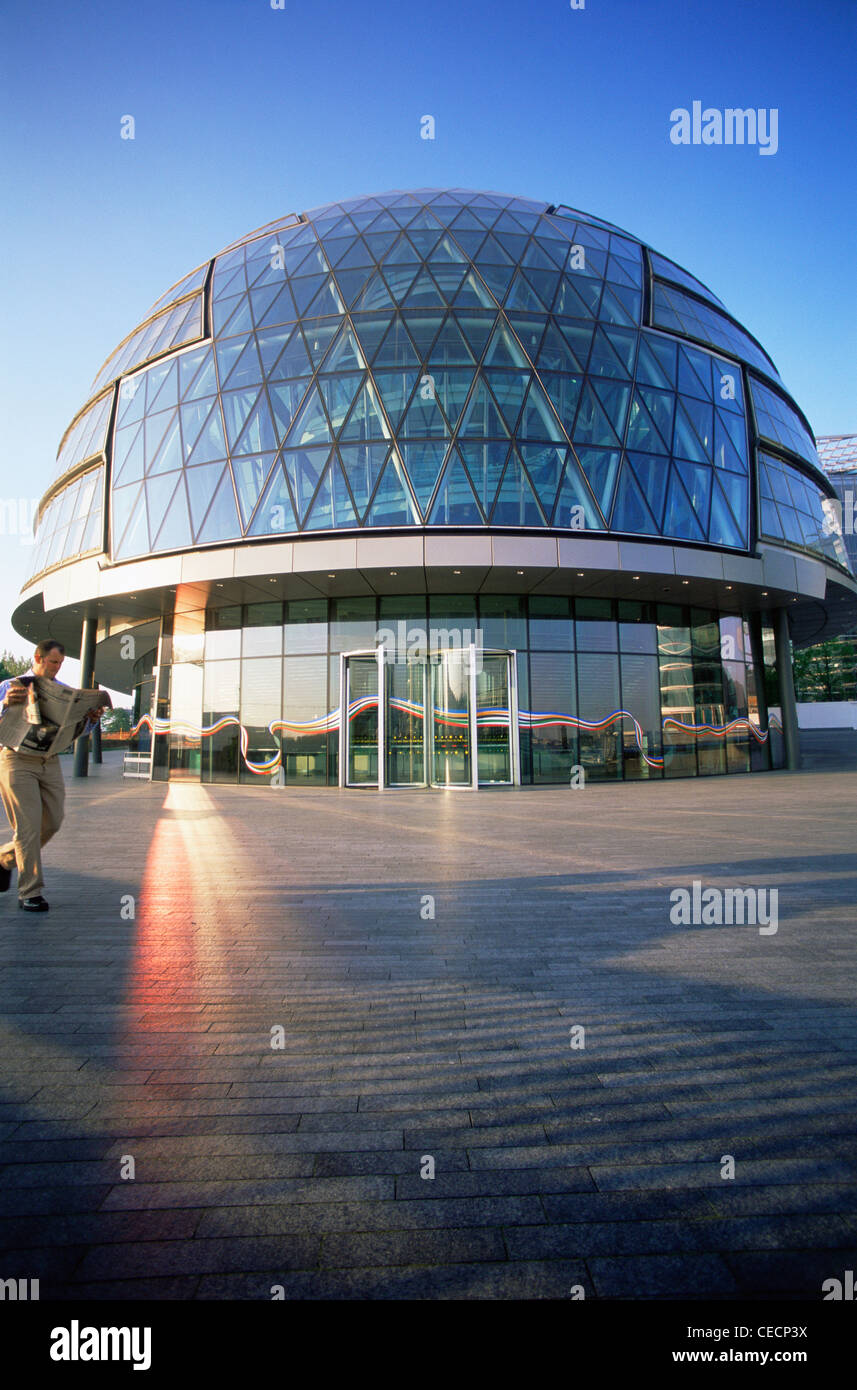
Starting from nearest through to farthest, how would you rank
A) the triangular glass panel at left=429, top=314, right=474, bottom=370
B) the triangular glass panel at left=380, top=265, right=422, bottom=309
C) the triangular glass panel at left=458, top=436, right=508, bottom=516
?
the triangular glass panel at left=458, top=436, right=508, bottom=516 → the triangular glass panel at left=429, top=314, right=474, bottom=370 → the triangular glass panel at left=380, top=265, right=422, bottom=309

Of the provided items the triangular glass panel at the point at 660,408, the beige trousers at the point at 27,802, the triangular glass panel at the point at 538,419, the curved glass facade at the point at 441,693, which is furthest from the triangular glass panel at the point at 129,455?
the beige trousers at the point at 27,802

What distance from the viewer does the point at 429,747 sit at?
2158 cm

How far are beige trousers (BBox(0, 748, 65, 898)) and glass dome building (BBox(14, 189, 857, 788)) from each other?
556 inches

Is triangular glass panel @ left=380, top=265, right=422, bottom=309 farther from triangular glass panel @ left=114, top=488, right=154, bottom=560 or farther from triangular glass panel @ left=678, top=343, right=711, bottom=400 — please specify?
triangular glass panel @ left=114, top=488, right=154, bottom=560

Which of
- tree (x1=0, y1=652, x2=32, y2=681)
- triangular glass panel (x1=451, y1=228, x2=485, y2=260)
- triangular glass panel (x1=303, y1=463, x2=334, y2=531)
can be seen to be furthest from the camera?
tree (x1=0, y1=652, x2=32, y2=681)

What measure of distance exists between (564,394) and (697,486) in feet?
17.7

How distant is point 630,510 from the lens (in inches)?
829

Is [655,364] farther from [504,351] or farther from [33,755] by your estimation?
[33,755]

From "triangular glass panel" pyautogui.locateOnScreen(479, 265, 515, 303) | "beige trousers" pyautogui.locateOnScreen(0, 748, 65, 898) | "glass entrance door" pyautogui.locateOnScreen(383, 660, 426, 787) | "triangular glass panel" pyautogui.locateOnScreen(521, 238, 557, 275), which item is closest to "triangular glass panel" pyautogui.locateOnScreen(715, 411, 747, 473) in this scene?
"triangular glass panel" pyautogui.locateOnScreen(521, 238, 557, 275)

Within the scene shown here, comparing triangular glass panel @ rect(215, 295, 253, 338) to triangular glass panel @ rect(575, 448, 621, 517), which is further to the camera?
triangular glass panel @ rect(215, 295, 253, 338)

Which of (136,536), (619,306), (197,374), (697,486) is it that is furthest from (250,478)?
(697,486)

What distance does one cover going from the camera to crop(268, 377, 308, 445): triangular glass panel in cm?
2130
